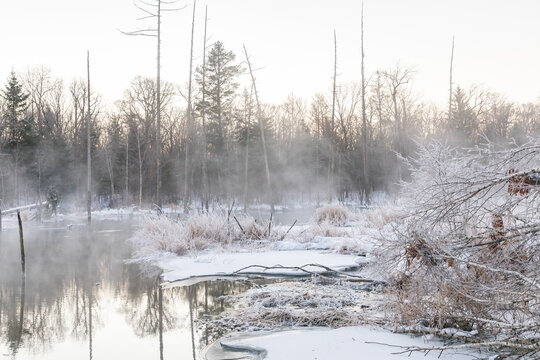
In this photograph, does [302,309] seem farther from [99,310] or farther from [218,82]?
[218,82]

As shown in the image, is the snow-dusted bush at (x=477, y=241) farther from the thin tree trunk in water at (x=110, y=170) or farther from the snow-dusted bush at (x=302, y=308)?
the thin tree trunk in water at (x=110, y=170)

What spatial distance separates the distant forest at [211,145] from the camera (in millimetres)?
32906

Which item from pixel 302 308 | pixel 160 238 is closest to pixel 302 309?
pixel 302 308

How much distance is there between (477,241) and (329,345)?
71.6 inches

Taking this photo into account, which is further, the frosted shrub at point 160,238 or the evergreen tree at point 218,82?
the evergreen tree at point 218,82

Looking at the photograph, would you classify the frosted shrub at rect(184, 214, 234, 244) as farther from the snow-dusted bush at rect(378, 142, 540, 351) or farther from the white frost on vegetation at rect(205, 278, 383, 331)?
the snow-dusted bush at rect(378, 142, 540, 351)

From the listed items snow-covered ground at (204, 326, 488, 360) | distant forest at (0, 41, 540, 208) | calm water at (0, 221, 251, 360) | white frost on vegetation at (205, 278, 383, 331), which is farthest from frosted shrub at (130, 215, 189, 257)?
distant forest at (0, 41, 540, 208)

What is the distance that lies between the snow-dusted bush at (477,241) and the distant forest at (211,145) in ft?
88.6

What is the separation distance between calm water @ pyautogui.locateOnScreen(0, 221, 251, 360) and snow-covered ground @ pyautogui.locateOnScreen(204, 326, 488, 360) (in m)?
0.44

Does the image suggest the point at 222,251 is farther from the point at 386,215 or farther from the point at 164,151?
the point at 164,151

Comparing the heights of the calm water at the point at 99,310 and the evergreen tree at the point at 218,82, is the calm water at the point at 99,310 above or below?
below

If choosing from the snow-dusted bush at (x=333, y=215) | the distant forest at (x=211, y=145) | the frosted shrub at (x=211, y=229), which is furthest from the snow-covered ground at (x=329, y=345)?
the distant forest at (x=211, y=145)

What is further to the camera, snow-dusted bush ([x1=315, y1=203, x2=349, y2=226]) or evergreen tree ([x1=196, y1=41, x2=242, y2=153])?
evergreen tree ([x1=196, y1=41, x2=242, y2=153])

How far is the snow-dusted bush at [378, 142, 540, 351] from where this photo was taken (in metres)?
3.57
